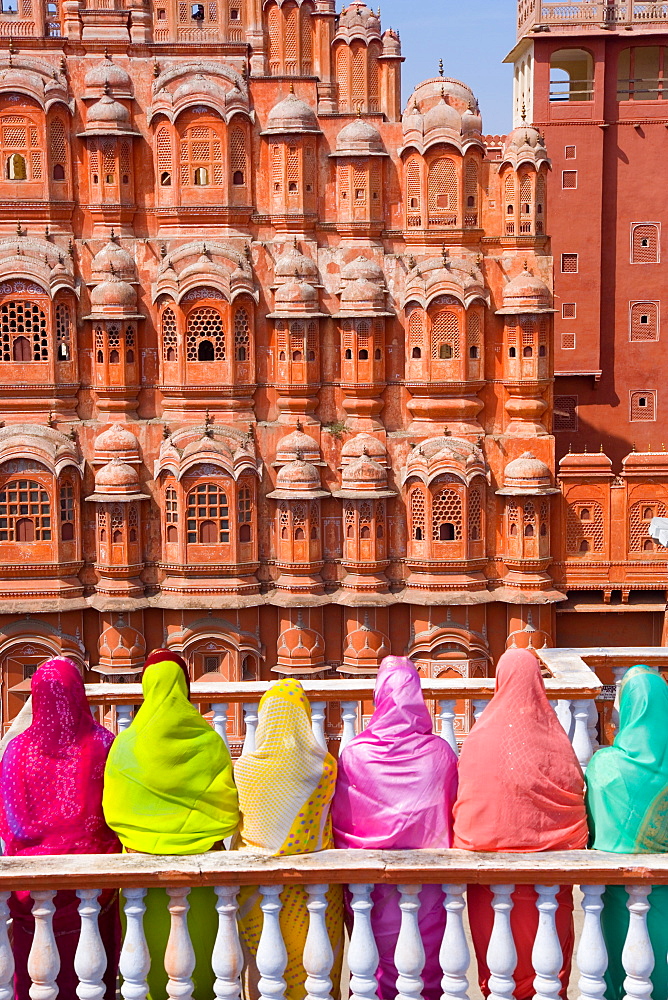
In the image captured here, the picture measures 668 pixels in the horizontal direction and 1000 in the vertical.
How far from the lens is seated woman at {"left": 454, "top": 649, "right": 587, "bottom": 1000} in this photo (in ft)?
18.1

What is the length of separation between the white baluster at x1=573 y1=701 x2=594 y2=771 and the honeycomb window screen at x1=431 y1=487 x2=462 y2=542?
15358 millimetres

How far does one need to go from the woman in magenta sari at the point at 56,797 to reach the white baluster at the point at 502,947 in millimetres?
1663

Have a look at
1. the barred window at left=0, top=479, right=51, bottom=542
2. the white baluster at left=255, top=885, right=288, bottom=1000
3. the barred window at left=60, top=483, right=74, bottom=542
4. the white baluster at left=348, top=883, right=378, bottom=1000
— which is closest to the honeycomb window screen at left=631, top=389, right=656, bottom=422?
the barred window at left=60, top=483, right=74, bottom=542

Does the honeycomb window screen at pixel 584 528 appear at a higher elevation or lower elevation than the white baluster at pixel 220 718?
lower

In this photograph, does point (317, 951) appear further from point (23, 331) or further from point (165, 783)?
point (23, 331)

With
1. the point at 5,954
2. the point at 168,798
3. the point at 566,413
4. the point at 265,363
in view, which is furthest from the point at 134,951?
the point at 566,413

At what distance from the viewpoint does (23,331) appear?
2297 centimetres

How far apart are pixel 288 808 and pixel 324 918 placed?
472mm

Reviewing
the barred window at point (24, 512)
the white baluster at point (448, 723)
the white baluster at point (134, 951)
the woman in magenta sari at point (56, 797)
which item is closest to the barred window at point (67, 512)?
the barred window at point (24, 512)

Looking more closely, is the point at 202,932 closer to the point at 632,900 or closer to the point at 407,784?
the point at 407,784

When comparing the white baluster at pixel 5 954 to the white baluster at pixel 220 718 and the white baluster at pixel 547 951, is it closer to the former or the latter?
the white baluster at pixel 547 951

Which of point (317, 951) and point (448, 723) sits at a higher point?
point (448, 723)

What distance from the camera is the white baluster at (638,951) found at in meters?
5.22

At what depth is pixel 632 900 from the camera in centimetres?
529
